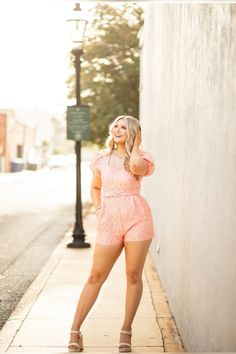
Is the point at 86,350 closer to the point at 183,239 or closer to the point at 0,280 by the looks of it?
the point at 183,239

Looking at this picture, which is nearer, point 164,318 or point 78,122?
point 164,318

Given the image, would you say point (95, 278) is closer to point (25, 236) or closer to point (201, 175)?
point (201, 175)

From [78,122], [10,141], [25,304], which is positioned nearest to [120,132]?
[25,304]

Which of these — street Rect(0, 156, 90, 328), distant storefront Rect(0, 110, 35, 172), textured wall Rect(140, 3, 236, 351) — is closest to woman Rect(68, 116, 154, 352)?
textured wall Rect(140, 3, 236, 351)

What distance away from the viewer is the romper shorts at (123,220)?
509 centimetres

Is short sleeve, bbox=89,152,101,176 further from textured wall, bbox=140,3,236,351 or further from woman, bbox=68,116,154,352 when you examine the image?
textured wall, bbox=140,3,236,351

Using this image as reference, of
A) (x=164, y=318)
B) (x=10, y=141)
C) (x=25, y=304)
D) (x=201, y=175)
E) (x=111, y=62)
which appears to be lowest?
(x=10, y=141)

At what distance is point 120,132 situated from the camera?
5148 mm

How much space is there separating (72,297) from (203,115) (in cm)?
356

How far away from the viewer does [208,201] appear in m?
4.41

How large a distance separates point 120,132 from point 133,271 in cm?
105

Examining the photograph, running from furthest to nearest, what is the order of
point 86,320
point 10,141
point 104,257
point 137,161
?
point 10,141
point 86,320
point 104,257
point 137,161

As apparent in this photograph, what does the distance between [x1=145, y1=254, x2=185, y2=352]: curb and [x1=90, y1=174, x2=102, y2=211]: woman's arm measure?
4.23 ft

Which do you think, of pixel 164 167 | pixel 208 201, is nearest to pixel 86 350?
pixel 208 201
